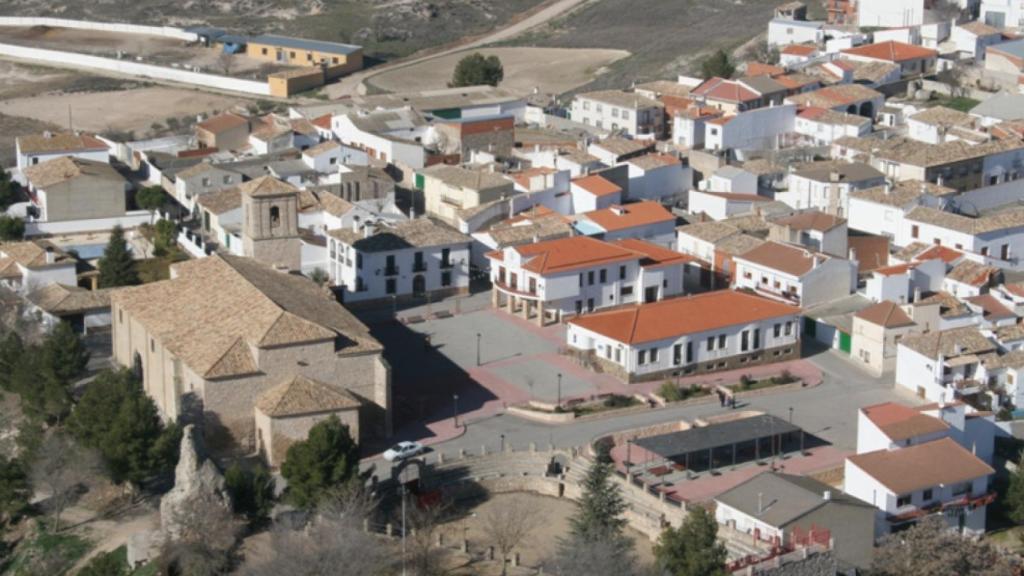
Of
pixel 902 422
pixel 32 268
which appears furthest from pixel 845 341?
pixel 32 268

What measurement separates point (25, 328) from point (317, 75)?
46010mm

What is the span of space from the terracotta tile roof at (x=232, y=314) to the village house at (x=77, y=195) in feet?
51.1

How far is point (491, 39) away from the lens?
386 ft

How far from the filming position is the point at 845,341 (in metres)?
58.3

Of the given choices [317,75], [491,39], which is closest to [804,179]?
[317,75]

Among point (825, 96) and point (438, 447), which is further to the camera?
→ point (825, 96)

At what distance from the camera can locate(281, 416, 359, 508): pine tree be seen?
4466 cm

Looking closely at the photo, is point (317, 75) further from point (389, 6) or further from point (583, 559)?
point (583, 559)

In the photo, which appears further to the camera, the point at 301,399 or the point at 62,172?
the point at 62,172

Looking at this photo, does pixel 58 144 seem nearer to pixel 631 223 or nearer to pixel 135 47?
pixel 631 223

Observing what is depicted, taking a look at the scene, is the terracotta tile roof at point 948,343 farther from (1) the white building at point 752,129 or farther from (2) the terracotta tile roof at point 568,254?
(1) the white building at point 752,129

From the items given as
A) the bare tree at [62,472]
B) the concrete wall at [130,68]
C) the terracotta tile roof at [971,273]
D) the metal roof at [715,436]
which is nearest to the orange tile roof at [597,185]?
the terracotta tile roof at [971,273]

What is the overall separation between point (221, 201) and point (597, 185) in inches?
577

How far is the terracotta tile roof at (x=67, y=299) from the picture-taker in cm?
5981
